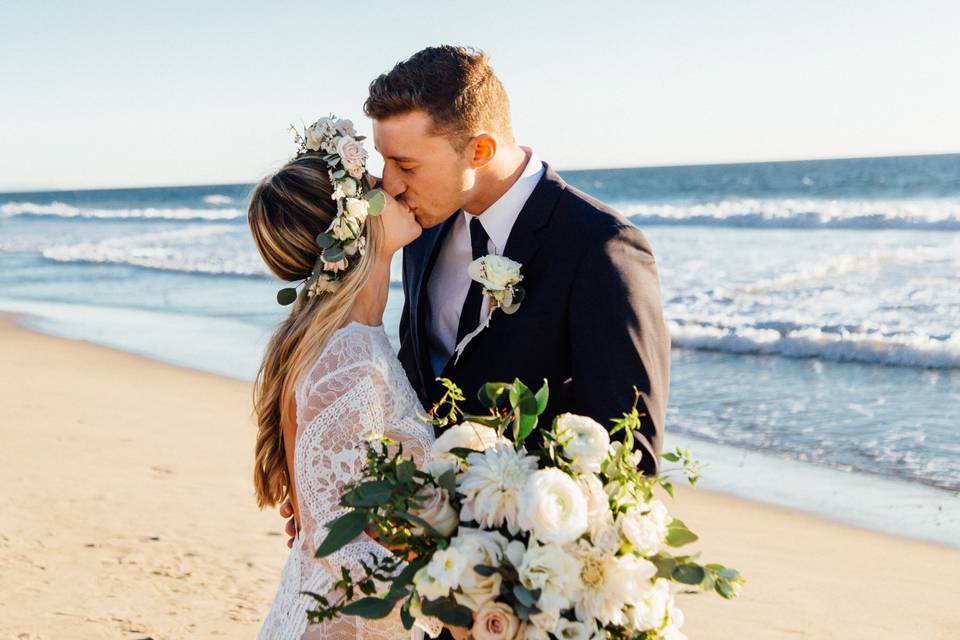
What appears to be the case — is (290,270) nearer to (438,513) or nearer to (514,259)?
(514,259)

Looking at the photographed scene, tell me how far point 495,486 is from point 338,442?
1040 mm

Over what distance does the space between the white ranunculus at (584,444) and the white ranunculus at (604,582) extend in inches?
5.6

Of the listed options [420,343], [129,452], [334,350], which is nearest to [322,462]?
[334,350]

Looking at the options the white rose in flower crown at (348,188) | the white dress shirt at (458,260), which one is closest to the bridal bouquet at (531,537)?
the white rose in flower crown at (348,188)

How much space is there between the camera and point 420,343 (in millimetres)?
3473

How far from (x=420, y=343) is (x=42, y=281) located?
18715 millimetres

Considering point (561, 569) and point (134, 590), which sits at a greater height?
point (561, 569)

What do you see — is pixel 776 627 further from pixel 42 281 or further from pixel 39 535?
pixel 42 281

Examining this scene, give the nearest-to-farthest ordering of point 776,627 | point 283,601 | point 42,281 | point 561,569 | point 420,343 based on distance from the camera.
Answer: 1. point 561,569
2. point 283,601
3. point 420,343
4. point 776,627
5. point 42,281

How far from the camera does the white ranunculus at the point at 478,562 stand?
177cm

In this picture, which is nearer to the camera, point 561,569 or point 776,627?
point 561,569

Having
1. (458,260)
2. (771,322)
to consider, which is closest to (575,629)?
(458,260)

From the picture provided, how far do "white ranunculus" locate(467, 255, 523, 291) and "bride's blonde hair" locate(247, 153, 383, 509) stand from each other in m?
0.33

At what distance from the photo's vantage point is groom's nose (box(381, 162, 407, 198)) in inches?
126
